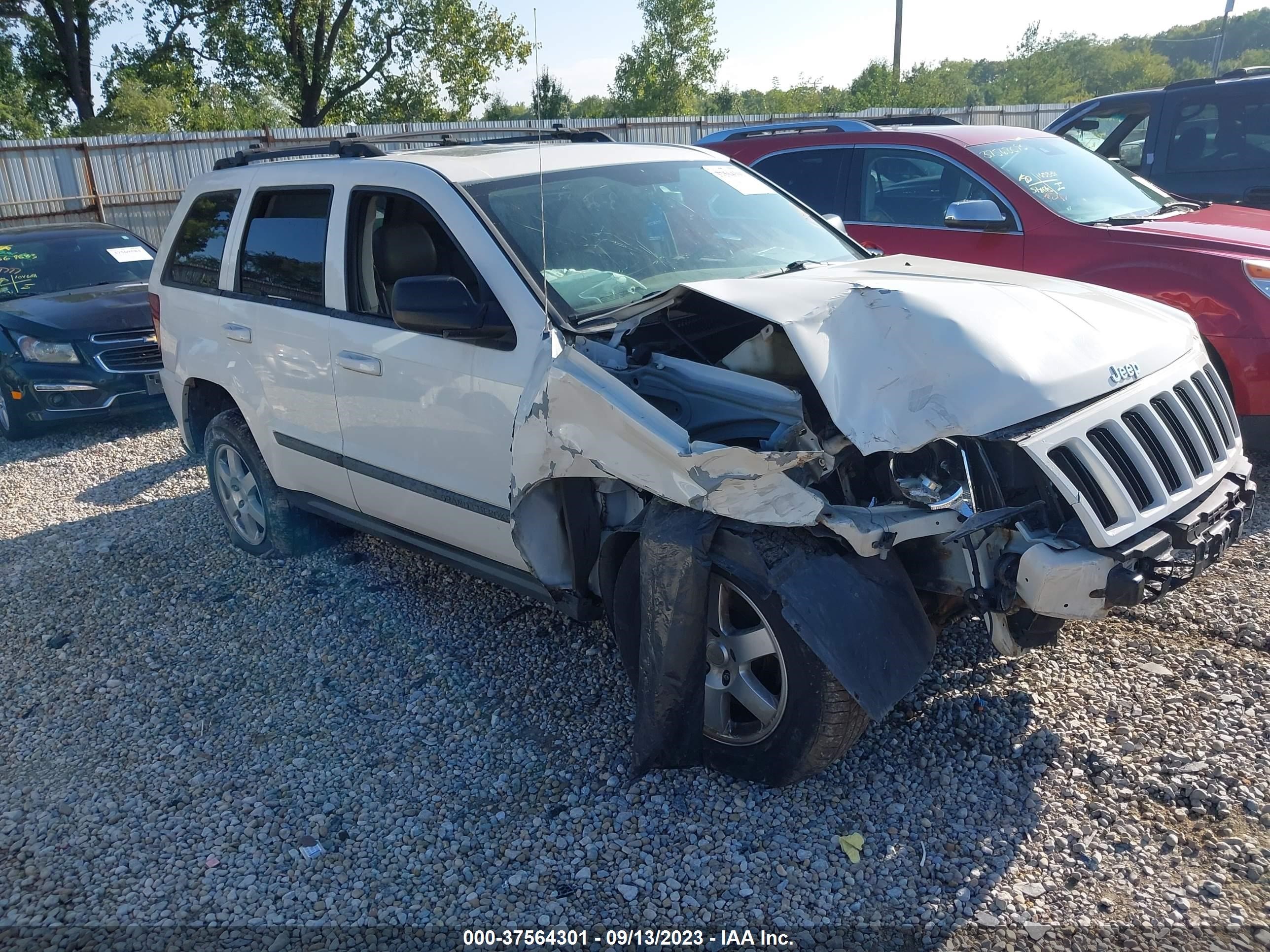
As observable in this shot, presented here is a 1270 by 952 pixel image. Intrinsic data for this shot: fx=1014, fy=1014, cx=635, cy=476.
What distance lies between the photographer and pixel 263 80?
29.0m

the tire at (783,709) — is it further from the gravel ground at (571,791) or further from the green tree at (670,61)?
the green tree at (670,61)

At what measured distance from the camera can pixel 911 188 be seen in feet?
22.0

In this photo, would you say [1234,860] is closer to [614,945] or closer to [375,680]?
[614,945]

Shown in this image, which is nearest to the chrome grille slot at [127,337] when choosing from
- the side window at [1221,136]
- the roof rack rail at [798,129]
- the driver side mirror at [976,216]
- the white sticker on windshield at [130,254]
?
the white sticker on windshield at [130,254]

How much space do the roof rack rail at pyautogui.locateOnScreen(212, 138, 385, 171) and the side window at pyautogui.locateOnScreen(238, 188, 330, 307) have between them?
21 cm

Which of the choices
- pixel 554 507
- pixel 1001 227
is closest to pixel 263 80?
pixel 1001 227

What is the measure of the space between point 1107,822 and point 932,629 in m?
0.71

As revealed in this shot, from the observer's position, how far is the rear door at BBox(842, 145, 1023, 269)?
20.3 ft

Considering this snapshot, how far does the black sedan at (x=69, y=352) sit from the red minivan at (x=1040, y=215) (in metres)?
4.92

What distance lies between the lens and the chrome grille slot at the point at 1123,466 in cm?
283

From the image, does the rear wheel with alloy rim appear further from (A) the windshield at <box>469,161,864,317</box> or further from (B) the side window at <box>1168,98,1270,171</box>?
(B) the side window at <box>1168,98,1270,171</box>

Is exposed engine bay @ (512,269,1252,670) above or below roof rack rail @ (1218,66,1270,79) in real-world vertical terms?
below

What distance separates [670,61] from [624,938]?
110ft

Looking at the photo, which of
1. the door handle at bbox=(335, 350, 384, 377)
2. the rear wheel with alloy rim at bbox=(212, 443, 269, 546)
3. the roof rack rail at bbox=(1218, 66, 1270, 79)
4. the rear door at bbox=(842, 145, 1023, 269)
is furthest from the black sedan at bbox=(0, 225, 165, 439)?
the roof rack rail at bbox=(1218, 66, 1270, 79)
